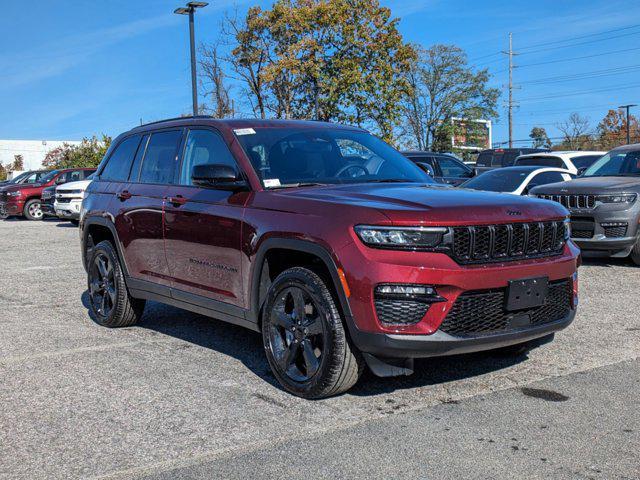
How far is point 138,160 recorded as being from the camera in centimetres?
654

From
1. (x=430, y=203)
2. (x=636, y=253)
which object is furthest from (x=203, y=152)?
(x=636, y=253)

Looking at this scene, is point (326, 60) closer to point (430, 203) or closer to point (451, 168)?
point (451, 168)

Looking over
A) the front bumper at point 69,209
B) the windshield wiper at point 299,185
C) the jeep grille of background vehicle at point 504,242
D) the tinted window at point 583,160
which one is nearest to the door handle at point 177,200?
the windshield wiper at point 299,185

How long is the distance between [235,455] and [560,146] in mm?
70180

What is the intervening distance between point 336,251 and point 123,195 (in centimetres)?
302

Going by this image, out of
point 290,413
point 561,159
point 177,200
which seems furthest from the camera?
point 561,159

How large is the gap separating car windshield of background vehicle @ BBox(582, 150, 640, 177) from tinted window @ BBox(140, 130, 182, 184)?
24.7 ft

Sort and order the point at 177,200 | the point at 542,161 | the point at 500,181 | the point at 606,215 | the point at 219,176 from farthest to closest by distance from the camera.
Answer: the point at 542,161
the point at 500,181
the point at 606,215
the point at 177,200
the point at 219,176

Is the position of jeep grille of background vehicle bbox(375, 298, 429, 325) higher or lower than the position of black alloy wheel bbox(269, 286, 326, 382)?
higher

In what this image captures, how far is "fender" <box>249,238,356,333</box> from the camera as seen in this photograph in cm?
414

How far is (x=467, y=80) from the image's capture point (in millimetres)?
63469

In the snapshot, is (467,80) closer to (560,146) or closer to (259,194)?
(560,146)

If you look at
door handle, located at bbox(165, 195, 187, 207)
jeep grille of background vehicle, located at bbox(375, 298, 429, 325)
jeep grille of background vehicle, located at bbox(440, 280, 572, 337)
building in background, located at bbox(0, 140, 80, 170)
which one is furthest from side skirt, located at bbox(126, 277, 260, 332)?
building in background, located at bbox(0, 140, 80, 170)

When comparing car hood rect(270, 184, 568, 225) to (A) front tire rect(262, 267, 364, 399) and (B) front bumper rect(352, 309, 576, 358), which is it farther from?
(B) front bumper rect(352, 309, 576, 358)
